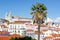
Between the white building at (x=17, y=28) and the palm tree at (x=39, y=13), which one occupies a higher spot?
the palm tree at (x=39, y=13)

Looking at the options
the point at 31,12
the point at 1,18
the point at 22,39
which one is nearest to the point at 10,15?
the point at 1,18

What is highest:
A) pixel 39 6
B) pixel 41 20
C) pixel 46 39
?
pixel 39 6

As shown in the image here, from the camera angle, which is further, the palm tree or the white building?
the white building

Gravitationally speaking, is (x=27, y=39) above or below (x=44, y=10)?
below

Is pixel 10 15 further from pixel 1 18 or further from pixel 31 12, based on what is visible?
pixel 31 12

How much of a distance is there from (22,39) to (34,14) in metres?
9.02

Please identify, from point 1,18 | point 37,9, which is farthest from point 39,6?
point 1,18

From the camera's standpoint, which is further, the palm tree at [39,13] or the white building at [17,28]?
the white building at [17,28]

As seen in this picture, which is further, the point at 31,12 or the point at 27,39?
the point at 31,12

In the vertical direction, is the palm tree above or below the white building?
above

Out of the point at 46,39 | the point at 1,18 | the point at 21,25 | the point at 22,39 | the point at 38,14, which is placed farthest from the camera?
the point at 1,18

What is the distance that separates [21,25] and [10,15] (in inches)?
1684

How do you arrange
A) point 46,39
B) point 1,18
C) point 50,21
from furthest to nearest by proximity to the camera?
point 1,18, point 50,21, point 46,39

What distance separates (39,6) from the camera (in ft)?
83.8
